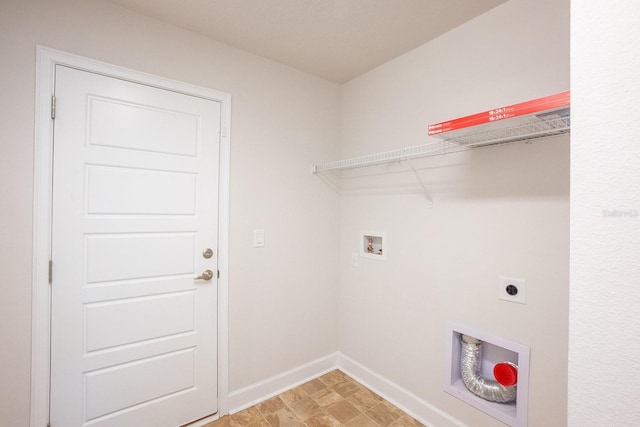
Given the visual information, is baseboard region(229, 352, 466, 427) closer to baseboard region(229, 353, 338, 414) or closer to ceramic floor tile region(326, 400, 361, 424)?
baseboard region(229, 353, 338, 414)

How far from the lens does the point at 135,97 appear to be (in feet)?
5.57

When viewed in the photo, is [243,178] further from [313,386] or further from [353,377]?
[353,377]

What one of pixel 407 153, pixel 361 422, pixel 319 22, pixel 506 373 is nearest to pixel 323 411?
pixel 361 422

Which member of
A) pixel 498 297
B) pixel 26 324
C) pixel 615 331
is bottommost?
pixel 26 324

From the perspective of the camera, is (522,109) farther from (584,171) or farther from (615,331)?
(615,331)

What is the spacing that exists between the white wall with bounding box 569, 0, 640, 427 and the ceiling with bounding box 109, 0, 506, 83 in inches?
47.9

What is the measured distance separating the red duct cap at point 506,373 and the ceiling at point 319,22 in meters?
1.97

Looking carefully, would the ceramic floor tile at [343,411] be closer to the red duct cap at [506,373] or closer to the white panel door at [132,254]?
the white panel door at [132,254]

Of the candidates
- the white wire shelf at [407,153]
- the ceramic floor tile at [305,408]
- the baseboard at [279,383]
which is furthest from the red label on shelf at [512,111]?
the baseboard at [279,383]

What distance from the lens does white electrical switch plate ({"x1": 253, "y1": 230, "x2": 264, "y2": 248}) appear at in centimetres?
215

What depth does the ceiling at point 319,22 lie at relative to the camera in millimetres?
1608

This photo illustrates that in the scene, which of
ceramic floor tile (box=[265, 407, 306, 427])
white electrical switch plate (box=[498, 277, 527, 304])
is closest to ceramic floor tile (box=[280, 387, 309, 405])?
ceramic floor tile (box=[265, 407, 306, 427])

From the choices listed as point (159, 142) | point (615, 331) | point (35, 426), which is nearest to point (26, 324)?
point (35, 426)

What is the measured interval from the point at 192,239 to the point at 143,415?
1071 mm
